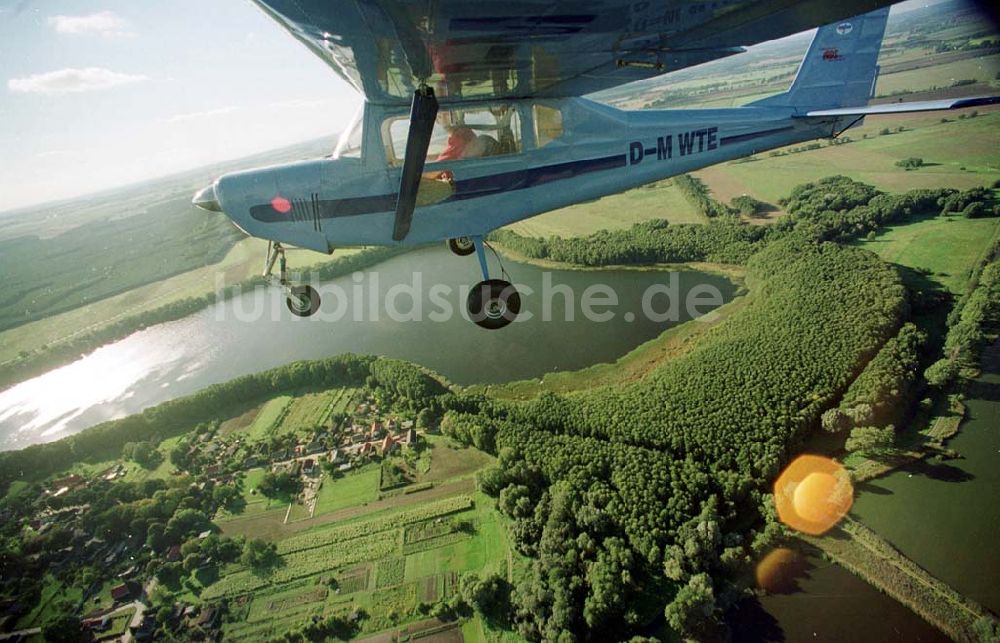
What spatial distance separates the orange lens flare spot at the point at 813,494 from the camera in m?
14.6

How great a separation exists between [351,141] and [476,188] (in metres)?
1.61

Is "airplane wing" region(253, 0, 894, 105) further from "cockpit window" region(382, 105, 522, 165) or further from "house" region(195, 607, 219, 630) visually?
"house" region(195, 607, 219, 630)

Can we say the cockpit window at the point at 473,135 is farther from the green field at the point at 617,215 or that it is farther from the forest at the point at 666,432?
the green field at the point at 617,215

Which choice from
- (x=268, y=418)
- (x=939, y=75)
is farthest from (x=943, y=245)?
(x=268, y=418)

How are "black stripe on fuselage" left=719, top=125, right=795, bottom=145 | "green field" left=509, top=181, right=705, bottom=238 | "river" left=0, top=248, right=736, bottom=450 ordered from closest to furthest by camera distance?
"black stripe on fuselage" left=719, top=125, right=795, bottom=145, "river" left=0, top=248, right=736, bottom=450, "green field" left=509, top=181, right=705, bottom=238

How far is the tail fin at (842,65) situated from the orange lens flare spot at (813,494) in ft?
39.6

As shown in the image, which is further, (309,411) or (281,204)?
(309,411)

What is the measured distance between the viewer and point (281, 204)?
5516mm

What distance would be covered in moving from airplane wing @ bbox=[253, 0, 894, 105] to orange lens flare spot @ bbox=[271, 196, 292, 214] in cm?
160

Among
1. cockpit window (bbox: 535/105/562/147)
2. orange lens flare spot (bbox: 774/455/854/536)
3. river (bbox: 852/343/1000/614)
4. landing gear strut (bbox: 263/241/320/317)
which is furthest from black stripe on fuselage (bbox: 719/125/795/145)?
river (bbox: 852/343/1000/614)

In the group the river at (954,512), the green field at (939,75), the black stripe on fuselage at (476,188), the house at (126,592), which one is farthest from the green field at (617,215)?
the black stripe on fuselage at (476,188)

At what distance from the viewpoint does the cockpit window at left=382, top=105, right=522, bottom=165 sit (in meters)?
5.52

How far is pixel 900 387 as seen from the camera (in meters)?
17.9

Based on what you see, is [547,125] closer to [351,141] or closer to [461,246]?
[351,141]
